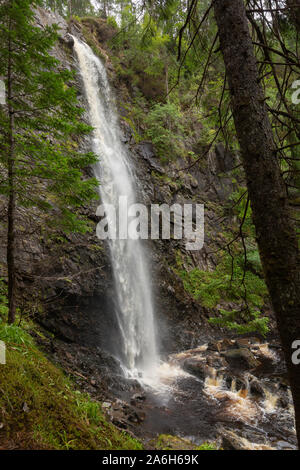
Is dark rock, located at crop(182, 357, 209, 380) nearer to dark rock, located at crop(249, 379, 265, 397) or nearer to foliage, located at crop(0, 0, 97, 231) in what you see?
dark rock, located at crop(249, 379, 265, 397)

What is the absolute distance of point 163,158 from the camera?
714 inches

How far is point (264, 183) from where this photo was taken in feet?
7.70

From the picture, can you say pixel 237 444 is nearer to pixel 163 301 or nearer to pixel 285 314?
pixel 285 314

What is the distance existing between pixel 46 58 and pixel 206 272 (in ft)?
43.2

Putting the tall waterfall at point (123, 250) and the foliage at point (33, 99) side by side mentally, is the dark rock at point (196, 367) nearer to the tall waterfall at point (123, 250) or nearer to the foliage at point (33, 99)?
the tall waterfall at point (123, 250)

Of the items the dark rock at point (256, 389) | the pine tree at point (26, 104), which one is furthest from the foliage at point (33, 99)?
the dark rock at point (256, 389)

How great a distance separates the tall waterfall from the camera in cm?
1023

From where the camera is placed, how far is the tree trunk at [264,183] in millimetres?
2209

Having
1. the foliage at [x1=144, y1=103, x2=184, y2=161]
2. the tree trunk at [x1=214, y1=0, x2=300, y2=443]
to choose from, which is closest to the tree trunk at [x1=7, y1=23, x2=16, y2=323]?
the tree trunk at [x1=214, y1=0, x2=300, y2=443]

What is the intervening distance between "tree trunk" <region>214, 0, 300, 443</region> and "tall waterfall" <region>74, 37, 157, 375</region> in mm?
5565

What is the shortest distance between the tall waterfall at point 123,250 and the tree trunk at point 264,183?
5565mm

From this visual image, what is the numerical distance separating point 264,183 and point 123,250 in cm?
973
